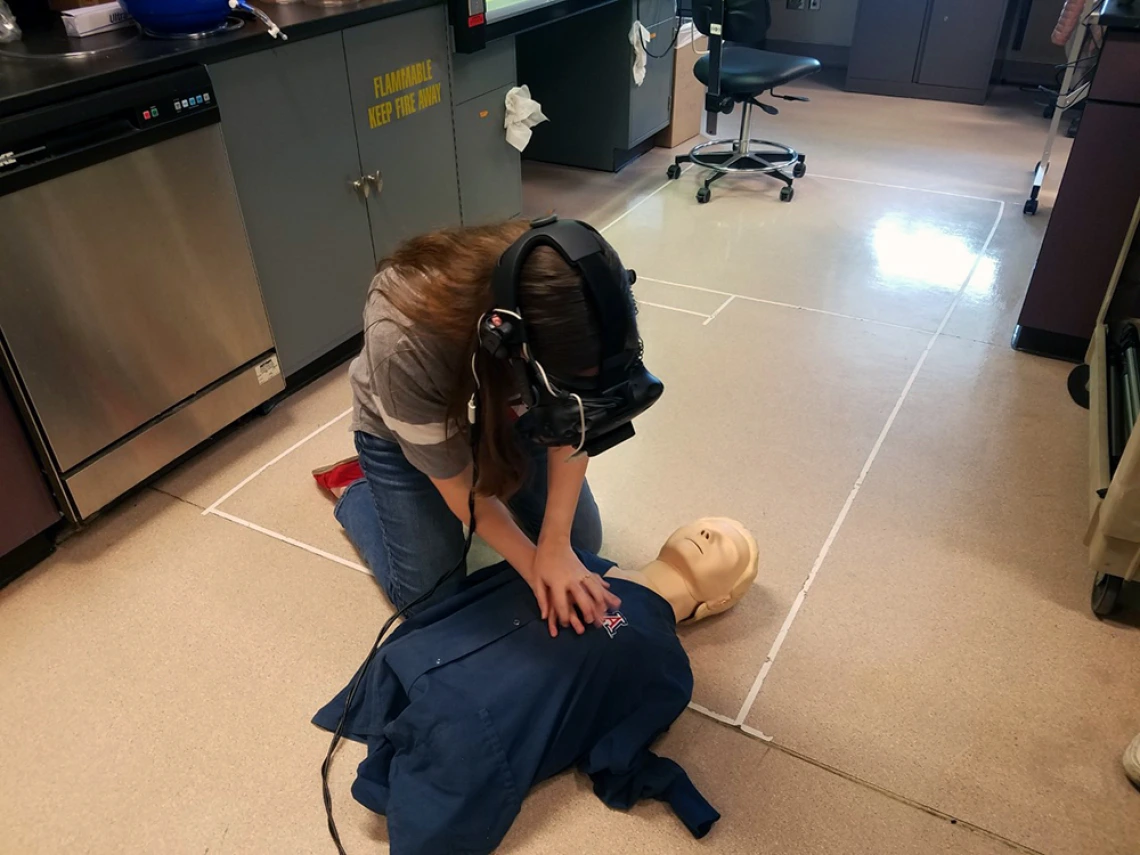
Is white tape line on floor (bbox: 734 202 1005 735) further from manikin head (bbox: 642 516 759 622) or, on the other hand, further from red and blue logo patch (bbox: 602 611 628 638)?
red and blue logo patch (bbox: 602 611 628 638)

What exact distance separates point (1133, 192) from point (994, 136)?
2283 mm

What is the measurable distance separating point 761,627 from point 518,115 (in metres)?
1.89

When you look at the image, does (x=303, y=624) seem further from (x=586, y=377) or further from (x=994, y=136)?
(x=994, y=136)

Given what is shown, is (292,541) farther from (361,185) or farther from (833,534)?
(833,534)

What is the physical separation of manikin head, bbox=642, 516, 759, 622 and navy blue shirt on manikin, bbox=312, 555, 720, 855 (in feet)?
0.48

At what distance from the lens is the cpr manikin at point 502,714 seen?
3.96 ft

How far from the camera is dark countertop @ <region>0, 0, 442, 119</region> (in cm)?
151

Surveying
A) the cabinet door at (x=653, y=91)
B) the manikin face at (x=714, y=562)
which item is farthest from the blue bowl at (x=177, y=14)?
the cabinet door at (x=653, y=91)

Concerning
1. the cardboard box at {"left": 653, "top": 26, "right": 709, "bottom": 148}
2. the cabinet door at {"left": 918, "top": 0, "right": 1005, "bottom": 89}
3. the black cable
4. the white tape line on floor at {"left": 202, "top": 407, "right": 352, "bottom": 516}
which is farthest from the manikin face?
the cabinet door at {"left": 918, "top": 0, "right": 1005, "bottom": 89}

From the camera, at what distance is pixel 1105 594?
5.17 ft

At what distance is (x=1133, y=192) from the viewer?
212 cm

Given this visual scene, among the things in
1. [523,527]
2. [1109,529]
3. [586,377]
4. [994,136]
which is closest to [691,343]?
[523,527]

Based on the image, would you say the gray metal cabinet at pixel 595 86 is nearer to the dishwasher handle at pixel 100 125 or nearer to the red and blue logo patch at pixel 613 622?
the dishwasher handle at pixel 100 125

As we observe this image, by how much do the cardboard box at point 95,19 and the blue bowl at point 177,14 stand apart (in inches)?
2.6
